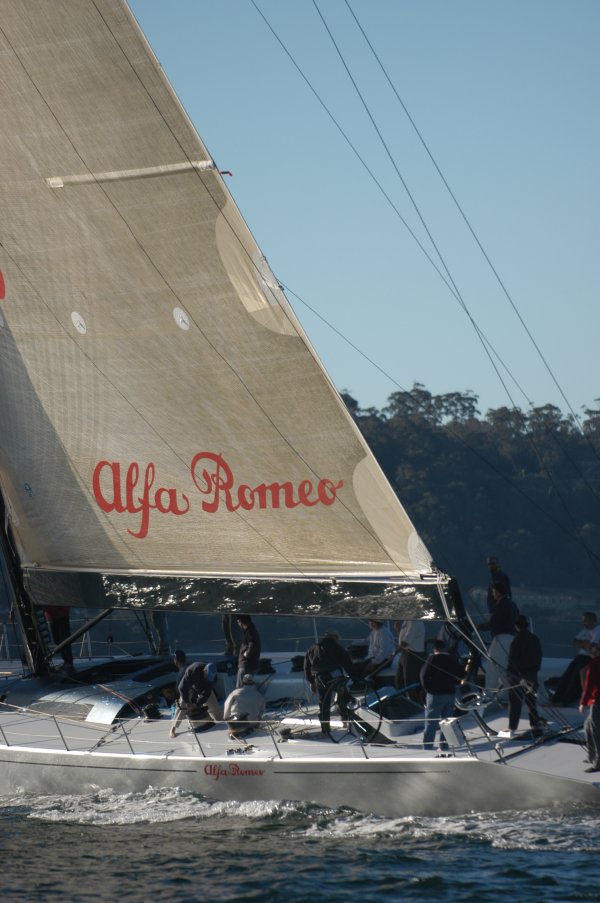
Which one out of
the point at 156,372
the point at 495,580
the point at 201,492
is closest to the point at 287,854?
the point at 201,492

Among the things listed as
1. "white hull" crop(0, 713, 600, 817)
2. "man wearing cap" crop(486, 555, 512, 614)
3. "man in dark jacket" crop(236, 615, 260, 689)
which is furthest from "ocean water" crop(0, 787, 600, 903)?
"man wearing cap" crop(486, 555, 512, 614)

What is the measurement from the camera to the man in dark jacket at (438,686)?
527 inches

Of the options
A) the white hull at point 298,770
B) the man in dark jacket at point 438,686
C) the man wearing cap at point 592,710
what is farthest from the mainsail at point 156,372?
the man wearing cap at point 592,710

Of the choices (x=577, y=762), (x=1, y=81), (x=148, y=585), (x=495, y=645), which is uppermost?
(x=1, y=81)

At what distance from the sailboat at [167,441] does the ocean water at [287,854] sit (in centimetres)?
28

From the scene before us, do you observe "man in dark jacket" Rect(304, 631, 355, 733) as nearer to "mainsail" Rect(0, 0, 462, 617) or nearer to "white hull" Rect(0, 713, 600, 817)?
"mainsail" Rect(0, 0, 462, 617)

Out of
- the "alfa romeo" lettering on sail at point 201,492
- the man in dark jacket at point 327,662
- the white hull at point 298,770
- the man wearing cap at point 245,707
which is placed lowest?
the white hull at point 298,770

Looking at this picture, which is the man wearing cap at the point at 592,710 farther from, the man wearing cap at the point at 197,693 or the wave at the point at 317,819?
the man wearing cap at the point at 197,693

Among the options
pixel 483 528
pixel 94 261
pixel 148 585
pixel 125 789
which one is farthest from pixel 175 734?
pixel 483 528

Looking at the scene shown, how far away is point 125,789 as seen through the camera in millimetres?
14016

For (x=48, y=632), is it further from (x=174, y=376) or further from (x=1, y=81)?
(x=1, y=81)

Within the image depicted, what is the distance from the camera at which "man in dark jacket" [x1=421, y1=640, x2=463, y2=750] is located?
13381 mm

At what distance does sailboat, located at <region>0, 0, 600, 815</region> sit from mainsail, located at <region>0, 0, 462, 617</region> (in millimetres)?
24

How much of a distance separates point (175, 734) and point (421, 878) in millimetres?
3714
